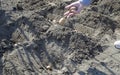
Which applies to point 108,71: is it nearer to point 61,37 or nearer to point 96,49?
point 96,49

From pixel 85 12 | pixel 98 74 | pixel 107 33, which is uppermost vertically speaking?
pixel 85 12

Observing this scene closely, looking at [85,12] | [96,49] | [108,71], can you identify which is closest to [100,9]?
[85,12]

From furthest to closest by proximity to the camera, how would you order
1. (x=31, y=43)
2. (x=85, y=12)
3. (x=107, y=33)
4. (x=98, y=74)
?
(x=85, y=12), (x=107, y=33), (x=31, y=43), (x=98, y=74)

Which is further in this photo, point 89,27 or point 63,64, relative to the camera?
point 89,27

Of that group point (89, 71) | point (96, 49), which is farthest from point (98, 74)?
point (96, 49)

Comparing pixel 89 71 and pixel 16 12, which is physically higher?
pixel 16 12

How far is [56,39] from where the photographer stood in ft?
18.2

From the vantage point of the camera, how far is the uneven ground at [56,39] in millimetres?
5062

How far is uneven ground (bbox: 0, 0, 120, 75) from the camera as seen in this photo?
5062 mm

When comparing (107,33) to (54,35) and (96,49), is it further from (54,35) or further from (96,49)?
(54,35)

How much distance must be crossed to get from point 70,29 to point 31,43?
84 cm

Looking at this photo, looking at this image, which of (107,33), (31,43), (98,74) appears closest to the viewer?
(98,74)

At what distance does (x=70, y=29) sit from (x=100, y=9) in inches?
39.2

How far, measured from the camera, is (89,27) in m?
5.94
